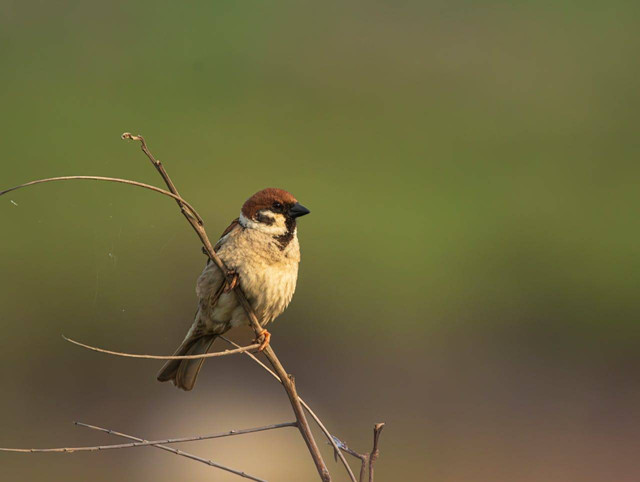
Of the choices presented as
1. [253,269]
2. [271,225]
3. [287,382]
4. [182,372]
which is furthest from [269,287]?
[287,382]

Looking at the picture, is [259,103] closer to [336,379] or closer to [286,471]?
[336,379]

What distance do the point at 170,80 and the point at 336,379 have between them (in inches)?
196

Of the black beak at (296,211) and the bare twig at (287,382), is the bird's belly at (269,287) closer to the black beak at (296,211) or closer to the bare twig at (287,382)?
the black beak at (296,211)

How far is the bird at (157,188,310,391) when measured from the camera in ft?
9.24

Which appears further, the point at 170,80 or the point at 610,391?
the point at 170,80

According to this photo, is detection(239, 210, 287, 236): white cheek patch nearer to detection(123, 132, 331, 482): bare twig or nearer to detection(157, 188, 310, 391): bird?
detection(157, 188, 310, 391): bird

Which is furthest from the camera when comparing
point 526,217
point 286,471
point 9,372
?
point 526,217

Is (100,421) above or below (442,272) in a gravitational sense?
below

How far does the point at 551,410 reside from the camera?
6512 mm

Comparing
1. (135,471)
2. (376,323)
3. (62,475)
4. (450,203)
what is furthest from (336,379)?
(450,203)

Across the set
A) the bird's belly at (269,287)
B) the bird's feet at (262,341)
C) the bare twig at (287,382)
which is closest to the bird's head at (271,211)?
the bird's belly at (269,287)

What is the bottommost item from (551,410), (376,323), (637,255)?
(551,410)

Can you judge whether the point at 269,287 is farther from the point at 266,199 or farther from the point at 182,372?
the point at 182,372

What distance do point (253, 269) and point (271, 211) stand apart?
0.19 meters
